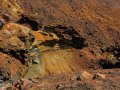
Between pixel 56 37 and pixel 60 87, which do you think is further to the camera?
pixel 56 37

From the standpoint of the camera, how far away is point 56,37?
14.2 m

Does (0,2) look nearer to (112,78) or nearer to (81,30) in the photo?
(81,30)

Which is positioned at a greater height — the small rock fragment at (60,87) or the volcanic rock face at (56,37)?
the volcanic rock face at (56,37)

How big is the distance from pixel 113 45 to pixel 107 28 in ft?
4.30

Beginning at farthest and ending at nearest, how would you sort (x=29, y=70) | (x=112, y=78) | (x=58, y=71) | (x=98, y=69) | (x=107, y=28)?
(x=107, y=28), (x=98, y=69), (x=58, y=71), (x=29, y=70), (x=112, y=78)

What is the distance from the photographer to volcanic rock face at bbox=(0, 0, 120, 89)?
12.1 meters

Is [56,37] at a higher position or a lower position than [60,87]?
higher

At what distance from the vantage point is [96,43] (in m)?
16.2

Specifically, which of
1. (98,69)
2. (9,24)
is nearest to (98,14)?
(98,69)

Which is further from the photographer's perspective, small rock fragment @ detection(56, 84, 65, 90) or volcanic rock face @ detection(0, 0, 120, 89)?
volcanic rock face @ detection(0, 0, 120, 89)

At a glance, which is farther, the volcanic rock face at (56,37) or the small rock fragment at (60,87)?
the volcanic rock face at (56,37)

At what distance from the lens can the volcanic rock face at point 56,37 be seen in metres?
12.1

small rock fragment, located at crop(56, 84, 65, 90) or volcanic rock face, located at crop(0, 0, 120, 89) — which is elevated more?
volcanic rock face, located at crop(0, 0, 120, 89)

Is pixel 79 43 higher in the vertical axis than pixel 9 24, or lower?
lower
